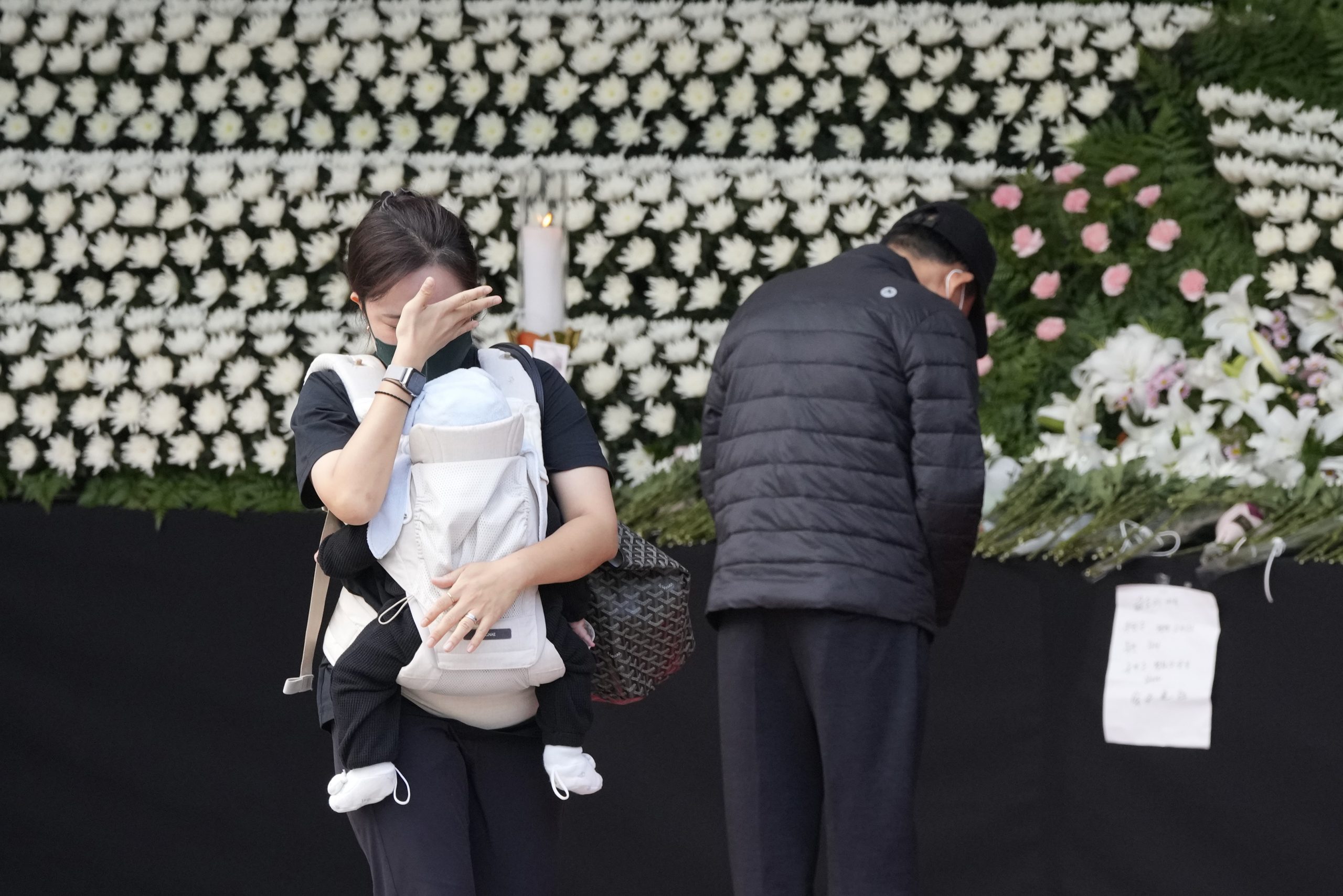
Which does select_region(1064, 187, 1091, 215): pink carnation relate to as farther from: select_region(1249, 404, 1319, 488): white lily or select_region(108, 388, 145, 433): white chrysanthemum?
select_region(108, 388, 145, 433): white chrysanthemum

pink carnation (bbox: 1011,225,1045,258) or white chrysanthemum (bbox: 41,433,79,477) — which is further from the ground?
pink carnation (bbox: 1011,225,1045,258)

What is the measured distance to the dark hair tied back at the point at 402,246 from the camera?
2189mm

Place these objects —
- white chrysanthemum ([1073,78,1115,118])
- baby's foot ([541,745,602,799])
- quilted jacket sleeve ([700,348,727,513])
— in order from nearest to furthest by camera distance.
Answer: baby's foot ([541,745,602,799]) → quilted jacket sleeve ([700,348,727,513]) → white chrysanthemum ([1073,78,1115,118])

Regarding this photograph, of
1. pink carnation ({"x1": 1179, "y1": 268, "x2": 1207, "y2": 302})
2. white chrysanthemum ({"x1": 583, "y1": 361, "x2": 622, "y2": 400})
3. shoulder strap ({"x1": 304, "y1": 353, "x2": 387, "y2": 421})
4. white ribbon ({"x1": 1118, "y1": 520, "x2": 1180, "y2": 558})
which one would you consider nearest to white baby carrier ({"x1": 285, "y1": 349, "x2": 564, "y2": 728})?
shoulder strap ({"x1": 304, "y1": 353, "x2": 387, "y2": 421})

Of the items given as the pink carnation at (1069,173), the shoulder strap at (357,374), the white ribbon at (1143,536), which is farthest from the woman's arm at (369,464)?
the pink carnation at (1069,173)

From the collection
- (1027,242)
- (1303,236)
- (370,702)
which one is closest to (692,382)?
(1027,242)

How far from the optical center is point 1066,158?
4.66m

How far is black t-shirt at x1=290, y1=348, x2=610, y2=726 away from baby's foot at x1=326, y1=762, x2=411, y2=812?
0.41 ft

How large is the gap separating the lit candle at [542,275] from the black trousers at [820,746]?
90 cm

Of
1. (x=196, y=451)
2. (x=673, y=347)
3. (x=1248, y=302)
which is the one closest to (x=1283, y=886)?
(x=1248, y=302)

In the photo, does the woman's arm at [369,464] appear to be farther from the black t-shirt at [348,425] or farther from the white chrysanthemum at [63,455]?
the white chrysanthemum at [63,455]

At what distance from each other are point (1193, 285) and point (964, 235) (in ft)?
3.90

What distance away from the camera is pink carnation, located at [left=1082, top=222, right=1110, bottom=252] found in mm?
4277

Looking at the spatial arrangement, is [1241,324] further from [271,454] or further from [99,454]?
[99,454]
